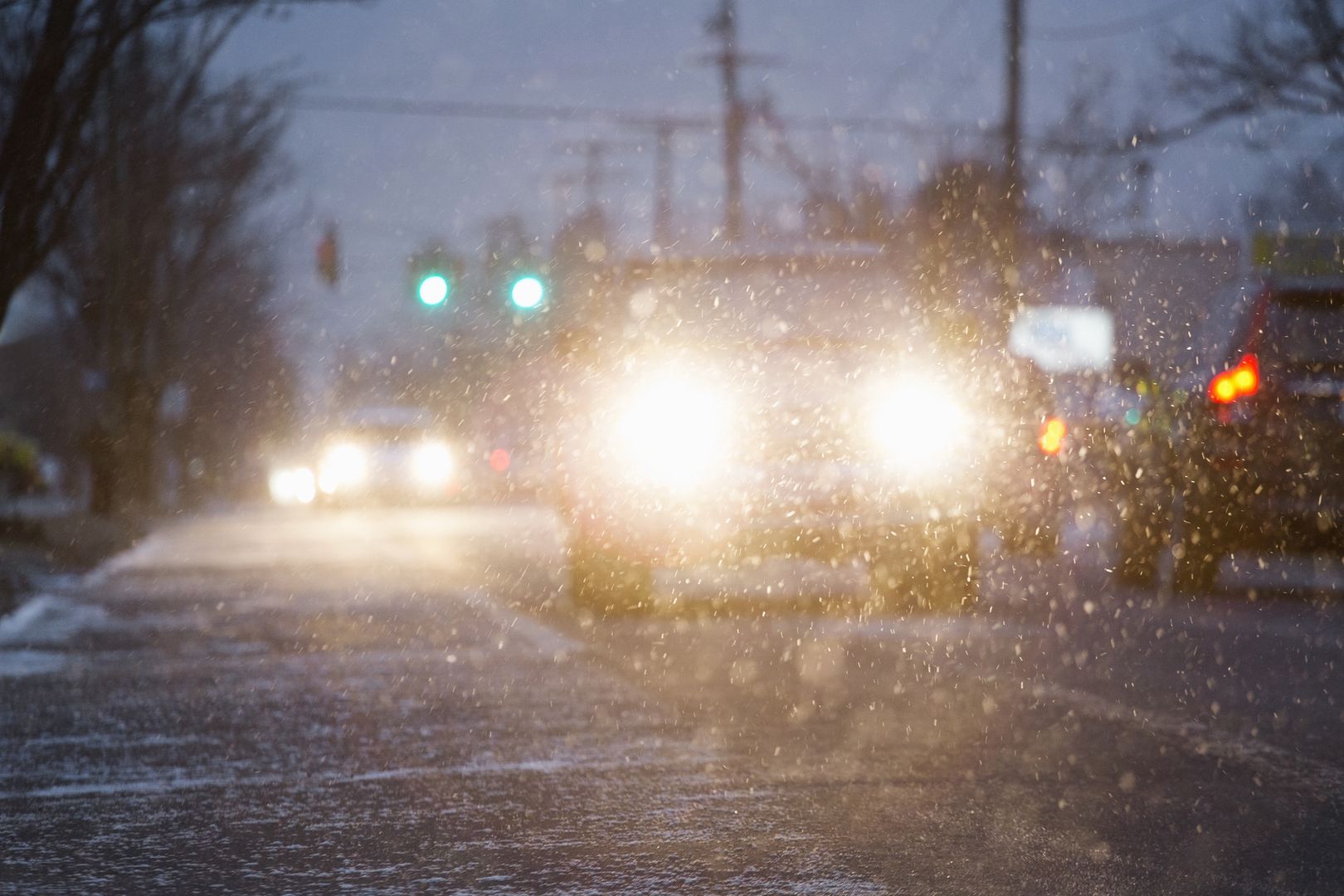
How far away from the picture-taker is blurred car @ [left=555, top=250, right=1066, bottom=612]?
12.0 m

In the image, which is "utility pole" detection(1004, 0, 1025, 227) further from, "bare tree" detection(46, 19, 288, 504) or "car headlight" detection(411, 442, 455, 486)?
"car headlight" detection(411, 442, 455, 486)

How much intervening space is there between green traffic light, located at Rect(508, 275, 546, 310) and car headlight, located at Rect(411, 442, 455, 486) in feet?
78.4

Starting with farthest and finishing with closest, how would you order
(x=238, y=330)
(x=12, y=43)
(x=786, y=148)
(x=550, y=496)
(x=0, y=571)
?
(x=238, y=330) → (x=550, y=496) → (x=786, y=148) → (x=12, y=43) → (x=0, y=571)

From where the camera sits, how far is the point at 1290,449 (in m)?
11.8

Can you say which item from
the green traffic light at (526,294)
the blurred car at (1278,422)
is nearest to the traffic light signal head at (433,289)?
the green traffic light at (526,294)

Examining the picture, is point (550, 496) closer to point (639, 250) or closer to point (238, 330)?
point (238, 330)

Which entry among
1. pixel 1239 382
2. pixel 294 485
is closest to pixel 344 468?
pixel 294 485

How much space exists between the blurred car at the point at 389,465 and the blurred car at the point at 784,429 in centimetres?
3369

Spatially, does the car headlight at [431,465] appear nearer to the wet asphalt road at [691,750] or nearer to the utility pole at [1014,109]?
the utility pole at [1014,109]

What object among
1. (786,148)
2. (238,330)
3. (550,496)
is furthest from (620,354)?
(238,330)

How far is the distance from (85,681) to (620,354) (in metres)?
4.23

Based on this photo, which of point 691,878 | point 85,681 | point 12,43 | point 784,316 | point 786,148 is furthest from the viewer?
point 786,148

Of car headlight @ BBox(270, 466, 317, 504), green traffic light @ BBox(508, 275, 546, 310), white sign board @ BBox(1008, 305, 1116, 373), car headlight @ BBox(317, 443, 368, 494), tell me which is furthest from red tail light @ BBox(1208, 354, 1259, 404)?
car headlight @ BBox(270, 466, 317, 504)

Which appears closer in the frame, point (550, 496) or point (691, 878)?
point (691, 878)
